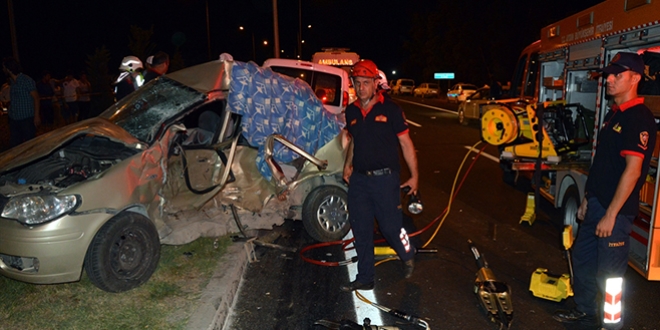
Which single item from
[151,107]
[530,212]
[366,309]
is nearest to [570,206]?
[530,212]

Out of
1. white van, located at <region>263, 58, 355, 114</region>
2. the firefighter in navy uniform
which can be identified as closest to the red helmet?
the firefighter in navy uniform

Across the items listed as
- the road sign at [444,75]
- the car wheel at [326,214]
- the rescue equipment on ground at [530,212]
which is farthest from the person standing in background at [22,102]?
the road sign at [444,75]

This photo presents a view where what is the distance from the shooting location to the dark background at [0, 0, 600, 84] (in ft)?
128

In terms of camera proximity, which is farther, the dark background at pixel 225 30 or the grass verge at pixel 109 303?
the dark background at pixel 225 30

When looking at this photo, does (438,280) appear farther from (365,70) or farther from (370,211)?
(365,70)

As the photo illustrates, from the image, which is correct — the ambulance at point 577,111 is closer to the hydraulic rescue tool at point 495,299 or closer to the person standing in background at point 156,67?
the hydraulic rescue tool at point 495,299

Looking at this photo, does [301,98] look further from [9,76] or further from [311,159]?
[9,76]

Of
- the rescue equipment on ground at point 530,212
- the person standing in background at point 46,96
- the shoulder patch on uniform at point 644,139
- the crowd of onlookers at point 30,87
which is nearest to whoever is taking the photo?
the shoulder patch on uniform at point 644,139

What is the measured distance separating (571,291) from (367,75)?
252cm

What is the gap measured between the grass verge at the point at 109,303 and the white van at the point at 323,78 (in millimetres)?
5750

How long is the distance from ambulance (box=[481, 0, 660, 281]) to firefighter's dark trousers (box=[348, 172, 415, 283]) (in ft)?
6.71

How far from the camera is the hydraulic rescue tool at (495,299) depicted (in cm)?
436

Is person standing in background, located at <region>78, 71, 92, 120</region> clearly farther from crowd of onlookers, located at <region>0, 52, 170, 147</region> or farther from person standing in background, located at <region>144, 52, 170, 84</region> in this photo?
person standing in background, located at <region>144, 52, 170, 84</region>

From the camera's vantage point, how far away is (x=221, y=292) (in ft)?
15.7
